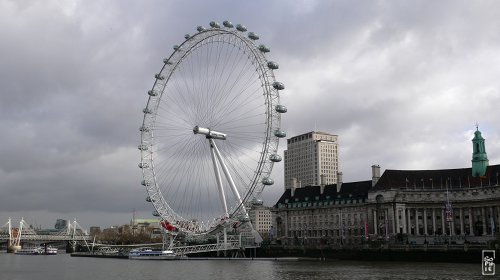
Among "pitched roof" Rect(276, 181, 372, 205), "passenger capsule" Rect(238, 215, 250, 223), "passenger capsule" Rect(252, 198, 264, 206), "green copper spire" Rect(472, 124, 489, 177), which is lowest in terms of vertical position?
"passenger capsule" Rect(238, 215, 250, 223)

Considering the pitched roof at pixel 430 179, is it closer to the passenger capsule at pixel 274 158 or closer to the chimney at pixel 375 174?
the chimney at pixel 375 174

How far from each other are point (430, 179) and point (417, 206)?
636 cm

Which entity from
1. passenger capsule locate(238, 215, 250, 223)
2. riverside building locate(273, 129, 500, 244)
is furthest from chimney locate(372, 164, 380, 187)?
passenger capsule locate(238, 215, 250, 223)

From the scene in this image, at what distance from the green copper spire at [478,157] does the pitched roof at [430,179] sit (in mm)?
926

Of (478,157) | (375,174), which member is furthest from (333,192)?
(478,157)

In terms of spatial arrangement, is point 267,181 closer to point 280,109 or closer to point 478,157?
point 280,109

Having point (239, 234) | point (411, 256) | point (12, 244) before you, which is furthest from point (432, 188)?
point (12, 244)

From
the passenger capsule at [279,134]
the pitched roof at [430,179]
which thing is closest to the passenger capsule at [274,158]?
the passenger capsule at [279,134]

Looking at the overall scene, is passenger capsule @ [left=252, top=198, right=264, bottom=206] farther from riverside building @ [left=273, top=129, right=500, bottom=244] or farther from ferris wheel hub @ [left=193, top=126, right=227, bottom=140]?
riverside building @ [left=273, top=129, right=500, bottom=244]

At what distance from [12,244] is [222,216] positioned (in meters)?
133

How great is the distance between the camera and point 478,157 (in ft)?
381

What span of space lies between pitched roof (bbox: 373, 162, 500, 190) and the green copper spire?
93cm

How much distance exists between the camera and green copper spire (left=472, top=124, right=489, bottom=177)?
114500 mm

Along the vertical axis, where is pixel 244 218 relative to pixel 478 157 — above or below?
below
